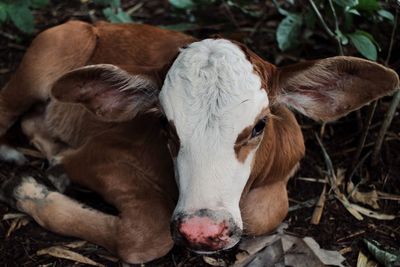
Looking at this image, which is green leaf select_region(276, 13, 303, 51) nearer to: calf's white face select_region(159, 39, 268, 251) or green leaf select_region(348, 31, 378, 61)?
green leaf select_region(348, 31, 378, 61)

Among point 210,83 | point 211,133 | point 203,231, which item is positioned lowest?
point 203,231

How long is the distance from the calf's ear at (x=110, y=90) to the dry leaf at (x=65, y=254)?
84 cm

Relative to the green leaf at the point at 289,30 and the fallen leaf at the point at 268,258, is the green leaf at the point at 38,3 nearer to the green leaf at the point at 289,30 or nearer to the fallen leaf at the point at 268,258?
the green leaf at the point at 289,30

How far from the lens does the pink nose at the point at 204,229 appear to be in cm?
308

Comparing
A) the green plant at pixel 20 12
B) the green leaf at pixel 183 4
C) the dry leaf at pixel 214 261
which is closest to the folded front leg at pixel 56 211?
the dry leaf at pixel 214 261

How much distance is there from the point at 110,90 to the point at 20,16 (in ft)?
5.12

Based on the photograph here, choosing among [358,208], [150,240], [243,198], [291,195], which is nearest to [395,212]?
[358,208]

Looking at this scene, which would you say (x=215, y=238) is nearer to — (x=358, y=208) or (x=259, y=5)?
(x=358, y=208)

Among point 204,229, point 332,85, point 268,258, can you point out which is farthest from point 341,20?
point 204,229

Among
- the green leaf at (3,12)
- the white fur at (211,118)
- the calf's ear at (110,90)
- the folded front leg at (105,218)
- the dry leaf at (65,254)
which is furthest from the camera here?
the green leaf at (3,12)

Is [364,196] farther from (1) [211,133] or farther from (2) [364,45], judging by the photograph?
(1) [211,133]

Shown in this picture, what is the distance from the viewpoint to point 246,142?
332 centimetres

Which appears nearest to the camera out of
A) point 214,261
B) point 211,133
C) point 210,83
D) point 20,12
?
point 211,133

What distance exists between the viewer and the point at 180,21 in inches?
241
